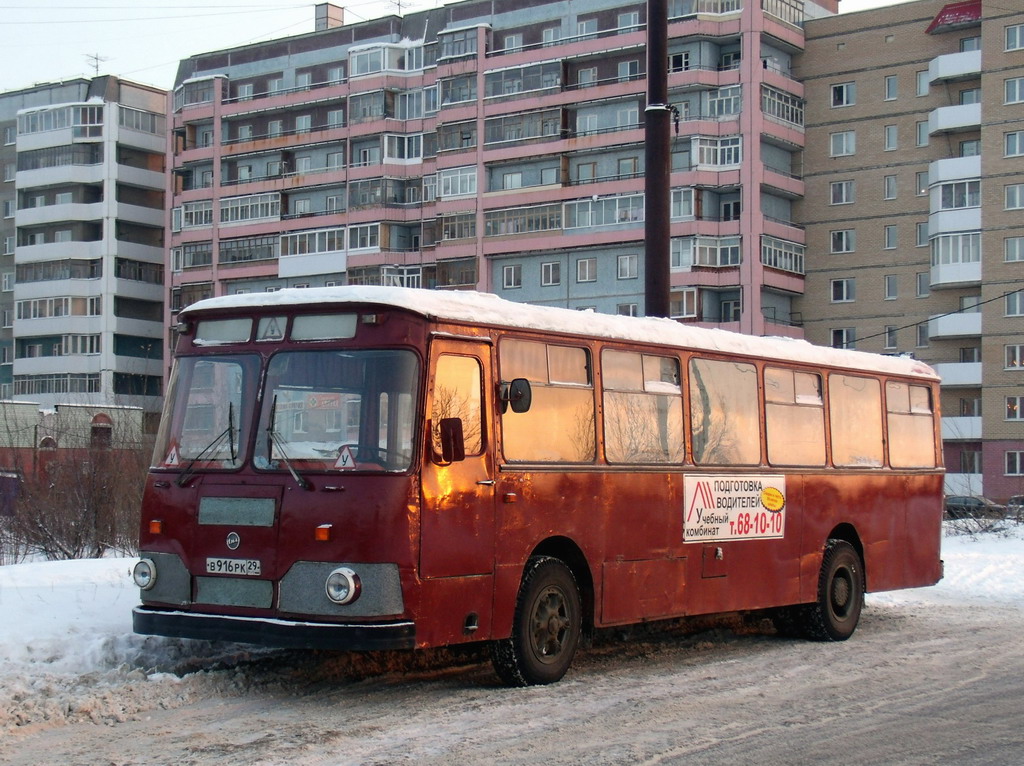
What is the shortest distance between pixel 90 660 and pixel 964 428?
61.1 m

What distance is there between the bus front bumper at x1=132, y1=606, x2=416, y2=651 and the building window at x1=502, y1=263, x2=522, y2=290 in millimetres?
64411

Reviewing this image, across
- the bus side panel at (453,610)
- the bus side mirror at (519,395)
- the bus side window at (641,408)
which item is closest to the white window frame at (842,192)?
the bus side window at (641,408)

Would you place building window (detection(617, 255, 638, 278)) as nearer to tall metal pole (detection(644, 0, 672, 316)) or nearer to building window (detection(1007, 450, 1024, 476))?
building window (detection(1007, 450, 1024, 476))

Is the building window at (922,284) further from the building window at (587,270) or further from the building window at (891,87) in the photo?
the building window at (587,270)

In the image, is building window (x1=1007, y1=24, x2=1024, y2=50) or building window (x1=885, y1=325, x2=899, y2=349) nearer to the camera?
building window (x1=1007, y1=24, x2=1024, y2=50)

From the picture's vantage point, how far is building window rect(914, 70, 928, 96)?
7025cm

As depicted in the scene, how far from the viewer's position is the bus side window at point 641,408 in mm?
12273

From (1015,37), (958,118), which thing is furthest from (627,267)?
(1015,37)

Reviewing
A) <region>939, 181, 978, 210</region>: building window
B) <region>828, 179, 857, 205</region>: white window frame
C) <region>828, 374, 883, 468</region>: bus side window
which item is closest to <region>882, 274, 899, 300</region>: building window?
<region>828, 179, 857, 205</region>: white window frame

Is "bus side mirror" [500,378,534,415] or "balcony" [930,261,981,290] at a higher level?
"balcony" [930,261,981,290]

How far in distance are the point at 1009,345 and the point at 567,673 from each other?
194 feet

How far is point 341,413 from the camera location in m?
10.2

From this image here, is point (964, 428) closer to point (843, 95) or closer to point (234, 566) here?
point (843, 95)

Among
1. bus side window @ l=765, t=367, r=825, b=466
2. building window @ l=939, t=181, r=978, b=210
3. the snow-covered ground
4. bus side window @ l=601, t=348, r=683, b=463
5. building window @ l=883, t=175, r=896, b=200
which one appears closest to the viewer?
the snow-covered ground
